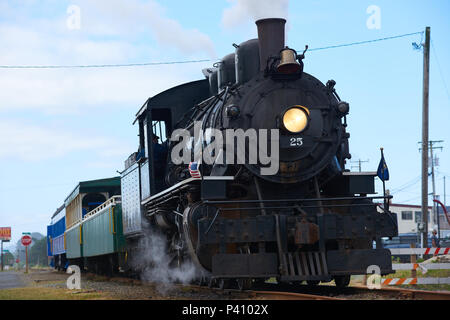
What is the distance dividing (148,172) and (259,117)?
3574 millimetres

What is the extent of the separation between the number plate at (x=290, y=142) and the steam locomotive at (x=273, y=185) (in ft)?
0.05

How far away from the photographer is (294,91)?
37.3 ft

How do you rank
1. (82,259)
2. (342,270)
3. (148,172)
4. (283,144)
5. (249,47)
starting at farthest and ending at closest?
(82,259) < (148,172) < (249,47) < (283,144) < (342,270)

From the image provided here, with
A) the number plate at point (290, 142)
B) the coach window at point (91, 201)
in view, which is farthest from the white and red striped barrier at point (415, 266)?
the coach window at point (91, 201)

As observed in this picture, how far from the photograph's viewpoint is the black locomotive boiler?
34.0ft

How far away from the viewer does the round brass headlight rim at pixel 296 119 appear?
436 inches

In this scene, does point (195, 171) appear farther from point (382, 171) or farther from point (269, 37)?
point (382, 171)

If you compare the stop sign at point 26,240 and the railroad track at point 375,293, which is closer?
→ the railroad track at point 375,293

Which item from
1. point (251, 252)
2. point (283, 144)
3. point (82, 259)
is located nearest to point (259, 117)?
point (283, 144)

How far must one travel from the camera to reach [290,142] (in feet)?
36.5

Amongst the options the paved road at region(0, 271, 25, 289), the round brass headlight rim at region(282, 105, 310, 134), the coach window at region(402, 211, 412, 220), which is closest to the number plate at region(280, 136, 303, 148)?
the round brass headlight rim at region(282, 105, 310, 134)

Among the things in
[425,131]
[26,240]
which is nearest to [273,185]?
[425,131]

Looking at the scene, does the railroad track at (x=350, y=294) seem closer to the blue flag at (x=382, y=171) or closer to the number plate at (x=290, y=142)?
the blue flag at (x=382, y=171)
